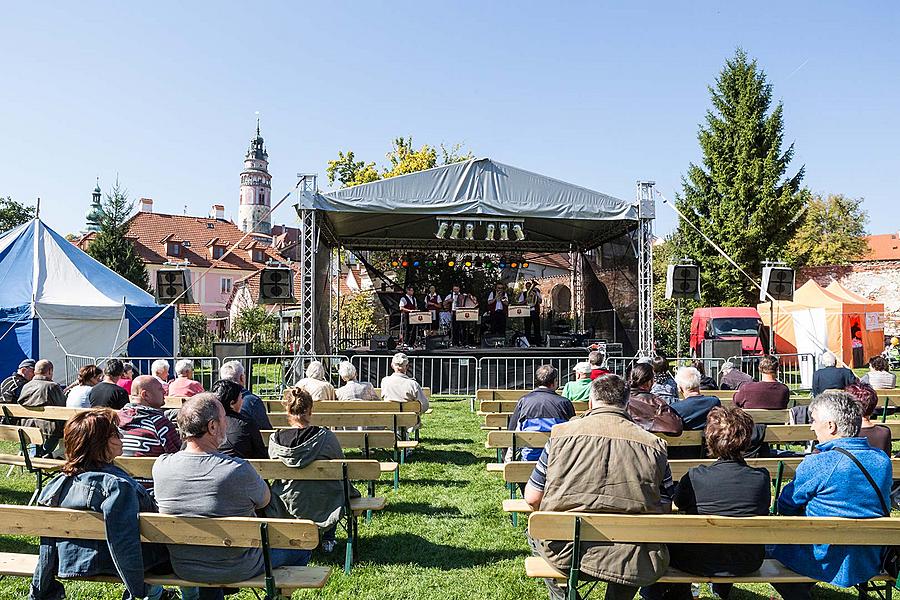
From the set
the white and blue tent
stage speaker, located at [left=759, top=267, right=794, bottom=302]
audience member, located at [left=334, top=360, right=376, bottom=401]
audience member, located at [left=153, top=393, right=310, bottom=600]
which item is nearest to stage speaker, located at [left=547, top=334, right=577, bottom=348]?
stage speaker, located at [left=759, top=267, right=794, bottom=302]

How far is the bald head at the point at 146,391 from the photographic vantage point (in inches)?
165

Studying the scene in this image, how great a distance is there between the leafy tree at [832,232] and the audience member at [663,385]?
2733cm

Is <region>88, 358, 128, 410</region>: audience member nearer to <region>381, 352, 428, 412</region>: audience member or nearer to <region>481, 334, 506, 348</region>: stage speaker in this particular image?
<region>381, 352, 428, 412</region>: audience member

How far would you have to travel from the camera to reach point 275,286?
1217 cm

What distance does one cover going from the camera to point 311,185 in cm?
1150

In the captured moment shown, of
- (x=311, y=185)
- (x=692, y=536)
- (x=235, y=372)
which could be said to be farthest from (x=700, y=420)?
(x=311, y=185)

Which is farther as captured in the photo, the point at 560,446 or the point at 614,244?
the point at 614,244

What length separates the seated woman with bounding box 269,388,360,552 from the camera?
155 inches

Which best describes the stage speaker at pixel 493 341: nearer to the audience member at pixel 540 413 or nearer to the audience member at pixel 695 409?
the audience member at pixel 540 413

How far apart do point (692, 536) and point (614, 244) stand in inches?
497

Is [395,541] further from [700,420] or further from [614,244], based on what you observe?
[614,244]

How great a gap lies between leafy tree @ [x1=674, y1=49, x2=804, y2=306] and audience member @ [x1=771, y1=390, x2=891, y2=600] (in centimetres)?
2410

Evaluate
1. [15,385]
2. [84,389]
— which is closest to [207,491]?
[84,389]

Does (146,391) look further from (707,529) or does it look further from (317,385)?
(707,529)
